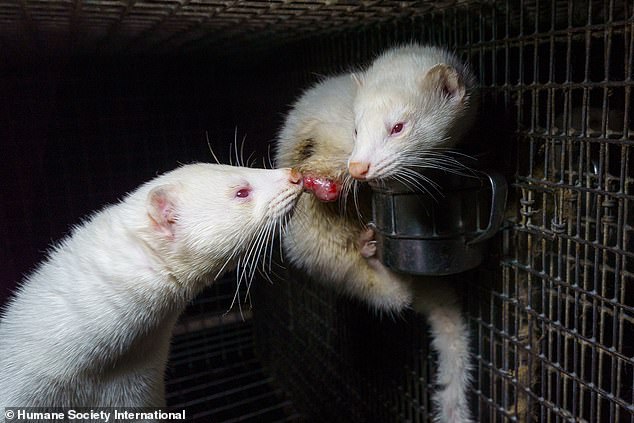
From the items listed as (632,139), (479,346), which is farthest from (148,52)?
(632,139)

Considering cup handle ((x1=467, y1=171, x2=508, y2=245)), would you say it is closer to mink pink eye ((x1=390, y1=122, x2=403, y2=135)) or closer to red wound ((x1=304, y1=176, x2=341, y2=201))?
mink pink eye ((x1=390, y1=122, x2=403, y2=135))

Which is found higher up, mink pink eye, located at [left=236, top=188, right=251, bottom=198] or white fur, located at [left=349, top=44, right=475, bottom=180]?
white fur, located at [left=349, top=44, right=475, bottom=180]

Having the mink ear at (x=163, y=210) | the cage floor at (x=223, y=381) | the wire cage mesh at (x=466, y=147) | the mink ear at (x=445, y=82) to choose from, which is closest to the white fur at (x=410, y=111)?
the mink ear at (x=445, y=82)

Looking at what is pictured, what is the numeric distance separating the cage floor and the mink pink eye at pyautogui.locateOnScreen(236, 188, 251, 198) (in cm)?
123

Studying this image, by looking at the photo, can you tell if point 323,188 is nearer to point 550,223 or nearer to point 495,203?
point 495,203

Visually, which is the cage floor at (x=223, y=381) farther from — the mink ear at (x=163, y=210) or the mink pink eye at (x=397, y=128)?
the mink pink eye at (x=397, y=128)

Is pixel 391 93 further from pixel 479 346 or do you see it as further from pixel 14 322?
pixel 14 322

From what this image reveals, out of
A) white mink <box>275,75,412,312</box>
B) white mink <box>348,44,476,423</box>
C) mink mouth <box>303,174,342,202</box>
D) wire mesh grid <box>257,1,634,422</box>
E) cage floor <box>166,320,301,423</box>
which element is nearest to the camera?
wire mesh grid <box>257,1,634,422</box>

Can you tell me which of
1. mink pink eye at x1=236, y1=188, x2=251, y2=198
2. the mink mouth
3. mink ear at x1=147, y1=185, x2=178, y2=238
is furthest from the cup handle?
mink ear at x1=147, y1=185, x2=178, y2=238

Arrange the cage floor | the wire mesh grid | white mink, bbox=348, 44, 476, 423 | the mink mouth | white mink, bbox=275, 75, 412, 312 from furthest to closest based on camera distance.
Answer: the cage floor < white mink, bbox=275, 75, 412, 312 < the mink mouth < white mink, bbox=348, 44, 476, 423 < the wire mesh grid

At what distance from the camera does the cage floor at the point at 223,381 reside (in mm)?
2199

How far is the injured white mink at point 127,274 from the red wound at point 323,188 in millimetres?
164

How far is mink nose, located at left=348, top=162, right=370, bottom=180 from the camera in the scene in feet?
3.88

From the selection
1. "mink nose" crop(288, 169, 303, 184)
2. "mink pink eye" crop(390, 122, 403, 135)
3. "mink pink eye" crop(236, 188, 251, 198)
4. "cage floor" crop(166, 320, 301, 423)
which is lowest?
"cage floor" crop(166, 320, 301, 423)
